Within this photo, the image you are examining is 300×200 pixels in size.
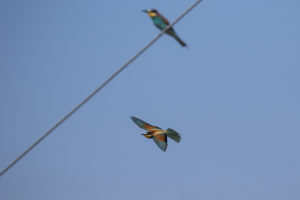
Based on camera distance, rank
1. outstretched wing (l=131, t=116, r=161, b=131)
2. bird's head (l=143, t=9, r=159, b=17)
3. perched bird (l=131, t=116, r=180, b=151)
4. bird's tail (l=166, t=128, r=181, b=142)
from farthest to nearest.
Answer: outstretched wing (l=131, t=116, r=161, b=131), perched bird (l=131, t=116, r=180, b=151), bird's tail (l=166, t=128, r=181, b=142), bird's head (l=143, t=9, r=159, b=17)

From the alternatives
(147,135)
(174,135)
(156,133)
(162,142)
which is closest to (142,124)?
(147,135)

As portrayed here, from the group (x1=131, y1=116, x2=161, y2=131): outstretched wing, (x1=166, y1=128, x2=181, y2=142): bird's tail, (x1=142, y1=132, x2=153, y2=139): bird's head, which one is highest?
(x1=131, y1=116, x2=161, y2=131): outstretched wing

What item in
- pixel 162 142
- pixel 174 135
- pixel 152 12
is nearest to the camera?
pixel 152 12

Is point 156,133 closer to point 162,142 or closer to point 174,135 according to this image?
point 162,142

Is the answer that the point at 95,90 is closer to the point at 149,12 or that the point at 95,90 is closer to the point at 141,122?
the point at 149,12

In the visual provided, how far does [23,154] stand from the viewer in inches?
140

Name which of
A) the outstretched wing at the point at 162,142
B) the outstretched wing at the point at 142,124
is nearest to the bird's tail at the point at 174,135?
the outstretched wing at the point at 162,142

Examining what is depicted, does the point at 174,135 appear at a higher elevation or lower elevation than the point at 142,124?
lower

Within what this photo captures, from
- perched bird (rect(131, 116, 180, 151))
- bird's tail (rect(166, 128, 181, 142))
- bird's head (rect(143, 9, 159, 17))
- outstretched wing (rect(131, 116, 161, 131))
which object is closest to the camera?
bird's head (rect(143, 9, 159, 17))

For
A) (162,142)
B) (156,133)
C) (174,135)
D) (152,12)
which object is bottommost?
(174,135)

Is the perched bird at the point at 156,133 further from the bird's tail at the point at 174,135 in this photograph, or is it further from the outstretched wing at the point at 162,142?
the bird's tail at the point at 174,135

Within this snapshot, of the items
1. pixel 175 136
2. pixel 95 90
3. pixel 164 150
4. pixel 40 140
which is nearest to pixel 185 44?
pixel 95 90

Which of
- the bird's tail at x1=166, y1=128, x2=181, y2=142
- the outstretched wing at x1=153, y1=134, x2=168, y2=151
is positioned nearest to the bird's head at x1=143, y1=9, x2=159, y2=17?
the bird's tail at x1=166, y1=128, x2=181, y2=142

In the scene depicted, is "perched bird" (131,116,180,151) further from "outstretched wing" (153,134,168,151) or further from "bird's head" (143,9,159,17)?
"bird's head" (143,9,159,17)
